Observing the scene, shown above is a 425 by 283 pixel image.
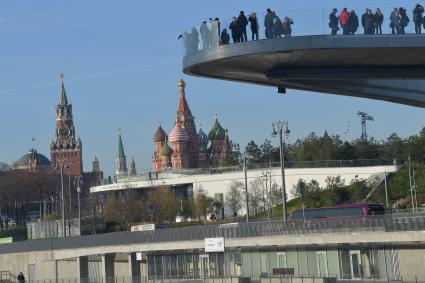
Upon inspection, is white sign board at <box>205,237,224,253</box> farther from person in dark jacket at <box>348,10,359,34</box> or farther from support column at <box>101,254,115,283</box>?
person in dark jacket at <box>348,10,359,34</box>

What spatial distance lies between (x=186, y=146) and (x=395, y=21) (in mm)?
151101

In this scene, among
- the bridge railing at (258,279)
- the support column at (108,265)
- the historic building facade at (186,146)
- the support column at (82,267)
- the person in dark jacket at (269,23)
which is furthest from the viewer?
the historic building facade at (186,146)

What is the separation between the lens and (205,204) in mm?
112750

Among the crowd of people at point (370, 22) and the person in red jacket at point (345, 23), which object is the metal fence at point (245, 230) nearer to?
the crowd of people at point (370, 22)

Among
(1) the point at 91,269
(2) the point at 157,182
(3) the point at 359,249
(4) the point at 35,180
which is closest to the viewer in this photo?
(3) the point at 359,249

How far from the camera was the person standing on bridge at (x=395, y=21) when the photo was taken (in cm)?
3356

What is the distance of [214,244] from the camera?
163 ft

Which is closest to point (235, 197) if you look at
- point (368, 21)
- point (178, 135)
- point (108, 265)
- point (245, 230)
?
point (108, 265)

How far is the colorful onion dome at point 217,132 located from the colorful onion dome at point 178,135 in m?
10.8

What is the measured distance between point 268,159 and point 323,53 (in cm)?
10417

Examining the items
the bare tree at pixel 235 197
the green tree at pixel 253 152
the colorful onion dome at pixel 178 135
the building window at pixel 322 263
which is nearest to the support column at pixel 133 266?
the building window at pixel 322 263

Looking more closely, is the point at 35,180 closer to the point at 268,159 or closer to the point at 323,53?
the point at 268,159

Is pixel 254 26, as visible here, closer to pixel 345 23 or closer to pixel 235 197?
pixel 345 23

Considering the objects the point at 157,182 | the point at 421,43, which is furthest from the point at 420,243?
the point at 157,182
